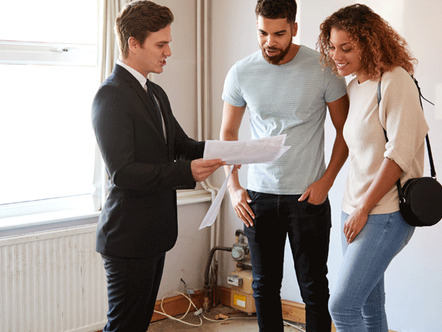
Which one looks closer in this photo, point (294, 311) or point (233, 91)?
point (233, 91)

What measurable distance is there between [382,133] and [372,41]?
0.31 metres

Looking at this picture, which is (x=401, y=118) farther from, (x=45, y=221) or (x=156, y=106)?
(x=45, y=221)

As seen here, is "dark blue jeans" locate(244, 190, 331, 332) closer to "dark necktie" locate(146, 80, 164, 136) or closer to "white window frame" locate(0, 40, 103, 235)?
"dark necktie" locate(146, 80, 164, 136)

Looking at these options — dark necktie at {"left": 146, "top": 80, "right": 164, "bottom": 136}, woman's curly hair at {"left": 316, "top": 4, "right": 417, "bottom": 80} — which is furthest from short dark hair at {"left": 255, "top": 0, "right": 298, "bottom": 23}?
dark necktie at {"left": 146, "top": 80, "right": 164, "bottom": 136}

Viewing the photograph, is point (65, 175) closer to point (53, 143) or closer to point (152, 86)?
point (53, 143)

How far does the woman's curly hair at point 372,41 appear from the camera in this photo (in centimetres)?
181

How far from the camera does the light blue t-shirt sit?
7.19 feet

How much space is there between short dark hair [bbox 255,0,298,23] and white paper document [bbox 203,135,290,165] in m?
0.50

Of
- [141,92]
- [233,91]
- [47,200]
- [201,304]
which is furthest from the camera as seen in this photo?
[201,304]

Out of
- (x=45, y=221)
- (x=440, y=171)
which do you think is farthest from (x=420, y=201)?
(x=45, y=221)

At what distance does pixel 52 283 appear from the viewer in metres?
2.83

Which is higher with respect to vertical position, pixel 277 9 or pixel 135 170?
pixel 277 9

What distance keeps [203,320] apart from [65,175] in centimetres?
Answer: 121

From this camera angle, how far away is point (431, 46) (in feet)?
8.78
